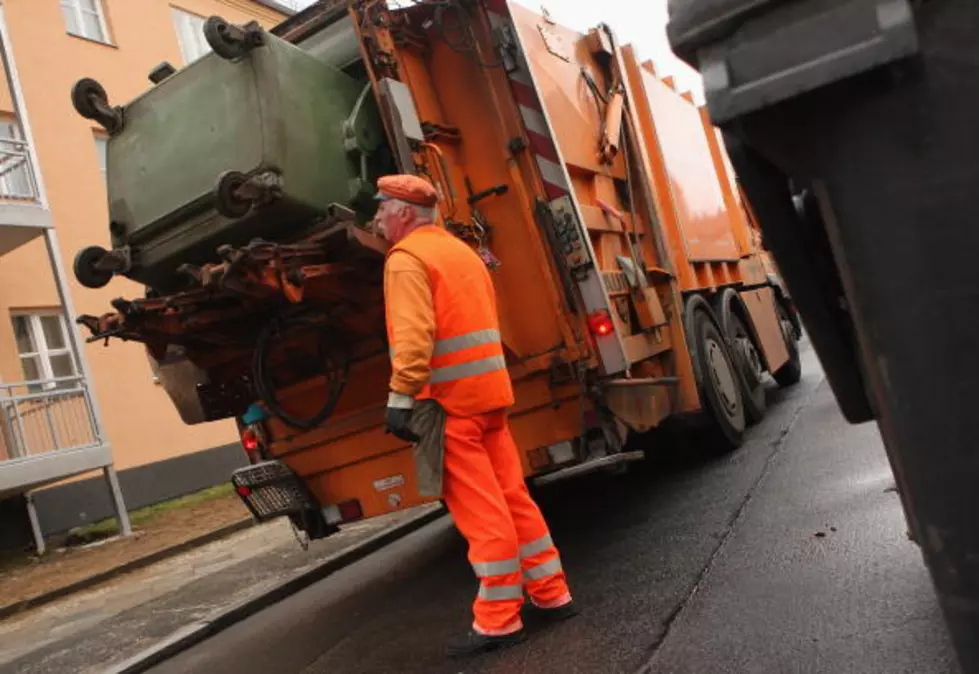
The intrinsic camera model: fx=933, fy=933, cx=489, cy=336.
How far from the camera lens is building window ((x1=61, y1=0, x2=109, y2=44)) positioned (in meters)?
14.9

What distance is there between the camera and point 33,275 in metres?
12.8

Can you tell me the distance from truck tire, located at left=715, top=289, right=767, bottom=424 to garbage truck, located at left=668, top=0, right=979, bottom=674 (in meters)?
5.70

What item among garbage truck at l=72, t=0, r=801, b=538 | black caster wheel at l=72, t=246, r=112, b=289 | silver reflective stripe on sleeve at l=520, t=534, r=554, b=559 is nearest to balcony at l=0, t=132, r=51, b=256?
garbage truck at l=72, t=0, r=801, b=538

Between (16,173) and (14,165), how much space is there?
1.46 m

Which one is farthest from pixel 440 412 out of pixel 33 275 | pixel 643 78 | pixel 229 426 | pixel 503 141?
pixel 229 426

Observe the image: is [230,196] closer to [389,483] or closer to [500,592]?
[389,483]

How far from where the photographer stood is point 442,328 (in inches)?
147

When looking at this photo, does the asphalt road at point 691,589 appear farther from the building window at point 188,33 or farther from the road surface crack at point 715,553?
the building window at point 188,33

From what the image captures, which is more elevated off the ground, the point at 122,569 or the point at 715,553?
the point at 122,569

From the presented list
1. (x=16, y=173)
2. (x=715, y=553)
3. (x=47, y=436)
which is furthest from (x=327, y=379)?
(x=16, y=173)

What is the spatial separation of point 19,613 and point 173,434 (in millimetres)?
6349

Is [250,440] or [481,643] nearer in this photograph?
[481,643]

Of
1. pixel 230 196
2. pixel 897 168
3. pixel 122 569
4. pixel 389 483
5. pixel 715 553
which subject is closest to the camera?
pixel 897 168

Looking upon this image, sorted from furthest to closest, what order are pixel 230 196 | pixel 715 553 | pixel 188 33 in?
pixel 188 33 < pixel 715 553 < pixel 230 196
